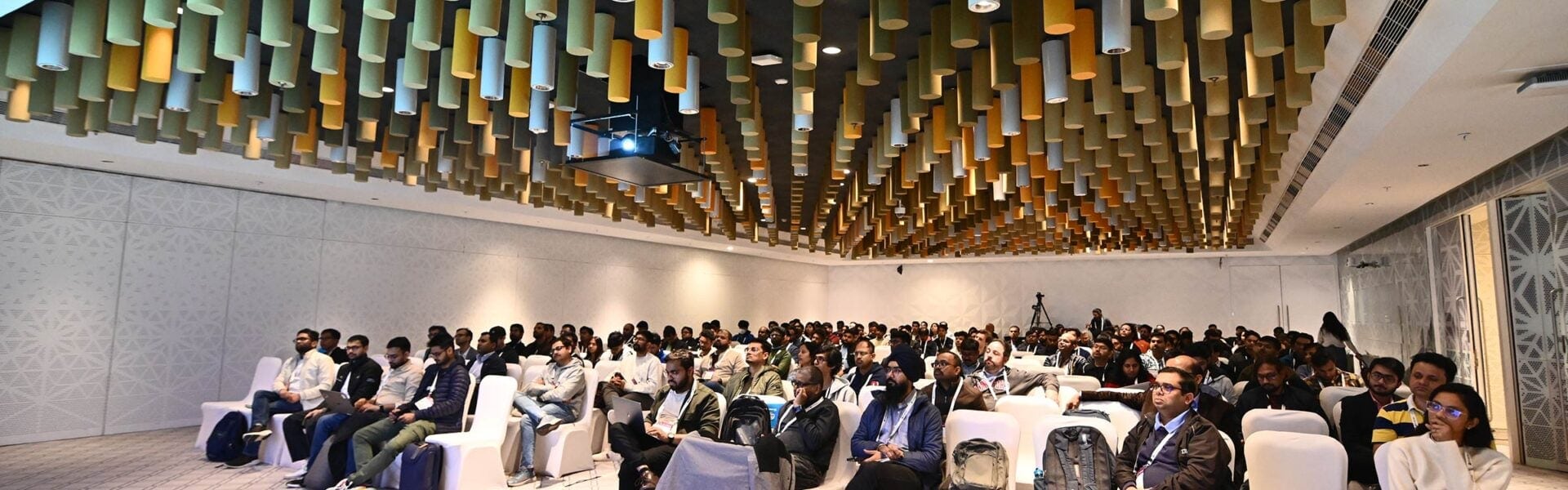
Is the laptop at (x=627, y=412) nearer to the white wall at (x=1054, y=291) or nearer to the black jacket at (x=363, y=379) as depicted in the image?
the black jacket at (x=363, y=379)

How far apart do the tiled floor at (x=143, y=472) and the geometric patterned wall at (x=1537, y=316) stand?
37 cm

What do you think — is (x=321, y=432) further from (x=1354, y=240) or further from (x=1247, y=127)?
(x=1354, y=240)

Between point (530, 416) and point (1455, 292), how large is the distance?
32.9ft

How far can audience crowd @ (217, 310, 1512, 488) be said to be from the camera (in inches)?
160

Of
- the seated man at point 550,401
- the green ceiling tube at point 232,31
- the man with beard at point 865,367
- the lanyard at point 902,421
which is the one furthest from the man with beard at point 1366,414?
the green ceiling tube at point 232,31

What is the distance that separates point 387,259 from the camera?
1247 cm

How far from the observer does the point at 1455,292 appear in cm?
966

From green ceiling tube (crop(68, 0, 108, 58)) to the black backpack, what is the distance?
412 centimetres

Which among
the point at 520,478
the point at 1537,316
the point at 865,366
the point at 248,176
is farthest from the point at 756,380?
the point at 1537,316

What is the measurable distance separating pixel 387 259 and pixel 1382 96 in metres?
11.9

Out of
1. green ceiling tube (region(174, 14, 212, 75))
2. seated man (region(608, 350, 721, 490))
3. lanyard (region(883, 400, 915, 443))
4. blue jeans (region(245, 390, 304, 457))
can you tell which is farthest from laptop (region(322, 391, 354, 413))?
lanyard (region(883, 400, 915, 443))

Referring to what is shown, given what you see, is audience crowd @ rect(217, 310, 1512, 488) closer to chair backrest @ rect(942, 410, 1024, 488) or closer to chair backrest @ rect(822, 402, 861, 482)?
chair backrest @ rect(822, 402, 861, 482)

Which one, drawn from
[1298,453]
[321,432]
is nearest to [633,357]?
[321,432]

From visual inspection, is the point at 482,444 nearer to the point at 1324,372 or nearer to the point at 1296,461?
the point at 1296,461
